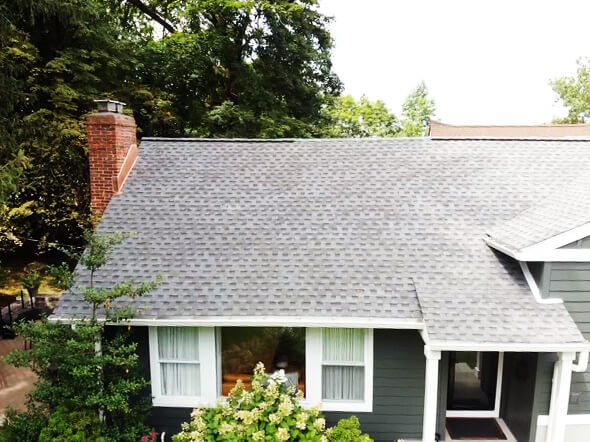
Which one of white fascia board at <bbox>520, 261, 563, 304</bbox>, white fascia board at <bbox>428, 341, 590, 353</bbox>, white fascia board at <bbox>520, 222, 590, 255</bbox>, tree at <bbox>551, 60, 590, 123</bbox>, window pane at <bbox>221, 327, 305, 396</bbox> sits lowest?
window pane at <bbox>221, 327, 305, 396</bbox>

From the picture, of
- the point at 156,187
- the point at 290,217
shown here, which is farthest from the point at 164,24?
the point at 290,217

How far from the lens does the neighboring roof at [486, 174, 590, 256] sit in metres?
6.45

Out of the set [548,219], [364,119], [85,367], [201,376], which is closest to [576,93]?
[364,119]

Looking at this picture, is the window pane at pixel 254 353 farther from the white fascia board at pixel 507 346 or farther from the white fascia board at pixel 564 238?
the white fascia board at pixel 564 238

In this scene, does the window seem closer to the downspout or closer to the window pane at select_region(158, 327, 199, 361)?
the window pane at select_region(158, 327, 199, 361)

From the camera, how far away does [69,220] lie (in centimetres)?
1770

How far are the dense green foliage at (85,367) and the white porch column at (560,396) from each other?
6342 millimetres

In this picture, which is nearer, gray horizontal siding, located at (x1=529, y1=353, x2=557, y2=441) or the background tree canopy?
gray horizontal siding, located at (x1=529, y1=353, x2=557, y2=441)

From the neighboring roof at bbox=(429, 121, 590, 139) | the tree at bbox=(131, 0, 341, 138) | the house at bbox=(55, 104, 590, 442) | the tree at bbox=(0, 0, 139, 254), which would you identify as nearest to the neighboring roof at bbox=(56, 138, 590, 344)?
the house at bbox=(55, 104, 590, 442)

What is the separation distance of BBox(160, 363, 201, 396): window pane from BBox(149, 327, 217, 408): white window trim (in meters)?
0.07

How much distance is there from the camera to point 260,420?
6008 millimetres

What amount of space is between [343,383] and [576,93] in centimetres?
4929

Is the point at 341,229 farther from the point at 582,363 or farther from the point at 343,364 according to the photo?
the point at 582,363

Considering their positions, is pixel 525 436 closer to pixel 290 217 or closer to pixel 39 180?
pixel 290 217
